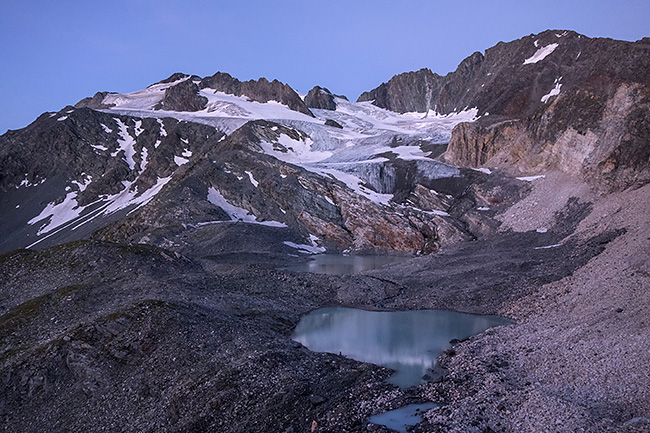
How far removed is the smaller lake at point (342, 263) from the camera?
53375 millimetres

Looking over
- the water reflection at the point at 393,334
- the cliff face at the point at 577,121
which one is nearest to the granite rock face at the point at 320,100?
the cliff face at the point at 577,121

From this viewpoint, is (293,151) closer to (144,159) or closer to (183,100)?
(144,159)

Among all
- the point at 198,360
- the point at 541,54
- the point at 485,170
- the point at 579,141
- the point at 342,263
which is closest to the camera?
the point at 198,360

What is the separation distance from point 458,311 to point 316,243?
3806 centimetres

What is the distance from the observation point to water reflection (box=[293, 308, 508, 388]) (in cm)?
2381

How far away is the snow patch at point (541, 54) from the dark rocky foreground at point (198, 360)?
9543cm

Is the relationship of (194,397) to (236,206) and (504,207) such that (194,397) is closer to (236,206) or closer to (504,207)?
(504,207)

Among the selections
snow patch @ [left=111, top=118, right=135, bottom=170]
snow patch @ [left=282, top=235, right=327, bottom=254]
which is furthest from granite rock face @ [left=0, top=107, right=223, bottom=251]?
snow patch @ [left=282, top=235, right=327, bottom=254]

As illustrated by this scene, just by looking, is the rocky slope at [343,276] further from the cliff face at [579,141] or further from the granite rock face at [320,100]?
the granite rock face at [320,100]

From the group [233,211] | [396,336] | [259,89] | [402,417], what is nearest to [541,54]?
[233,211]

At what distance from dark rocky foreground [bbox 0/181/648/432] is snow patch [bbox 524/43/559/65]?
95429 mm

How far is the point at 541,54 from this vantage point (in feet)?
388

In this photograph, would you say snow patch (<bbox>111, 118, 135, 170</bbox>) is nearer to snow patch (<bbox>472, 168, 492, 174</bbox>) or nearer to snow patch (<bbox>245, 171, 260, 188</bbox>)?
snow patch (<bbox>245, 171, 260, 188</bbox>)

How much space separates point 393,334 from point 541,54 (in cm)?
11164
